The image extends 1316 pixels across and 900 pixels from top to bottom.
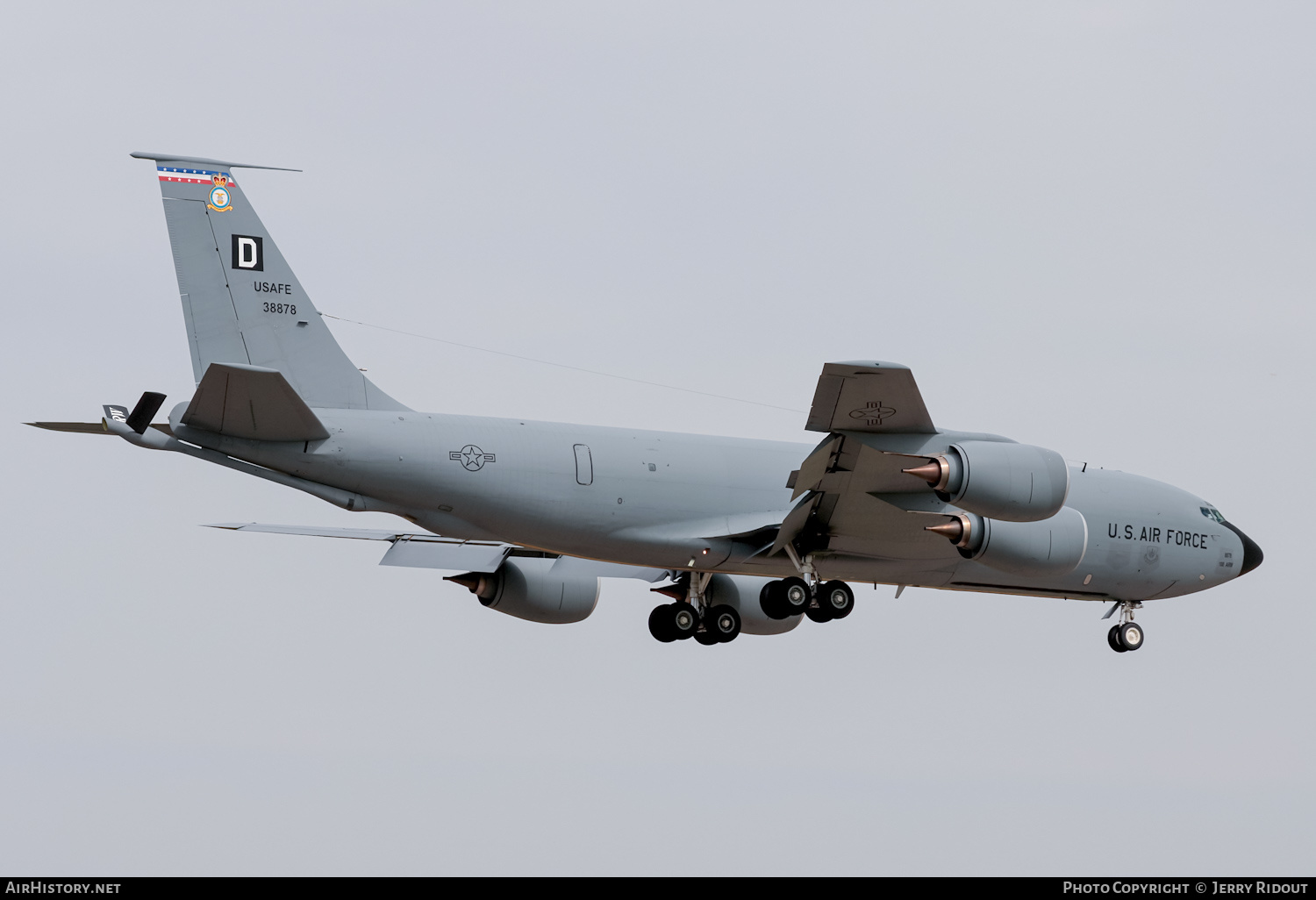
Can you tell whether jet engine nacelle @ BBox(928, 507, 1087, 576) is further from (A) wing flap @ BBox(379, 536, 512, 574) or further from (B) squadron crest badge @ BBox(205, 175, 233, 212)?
(B) squadron crest badge @ BBox(205, 175, 233, 212)

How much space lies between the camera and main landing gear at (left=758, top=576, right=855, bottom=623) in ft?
75.0

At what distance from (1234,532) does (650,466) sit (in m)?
10.8

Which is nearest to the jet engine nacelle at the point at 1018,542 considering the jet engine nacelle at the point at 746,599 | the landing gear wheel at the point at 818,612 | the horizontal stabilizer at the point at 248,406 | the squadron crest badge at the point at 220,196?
the landing gear wheel at the point at 818,612

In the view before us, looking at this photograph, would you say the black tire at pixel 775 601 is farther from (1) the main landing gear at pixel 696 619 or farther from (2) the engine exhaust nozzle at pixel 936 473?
(2) the engine exhaust nozzle at pixel 936 473

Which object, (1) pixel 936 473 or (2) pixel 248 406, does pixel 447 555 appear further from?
(1) pixel 936 473

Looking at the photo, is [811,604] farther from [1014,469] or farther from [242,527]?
[242,527]

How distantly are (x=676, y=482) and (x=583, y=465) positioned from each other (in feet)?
5.03

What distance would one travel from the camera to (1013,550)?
73.9 feet

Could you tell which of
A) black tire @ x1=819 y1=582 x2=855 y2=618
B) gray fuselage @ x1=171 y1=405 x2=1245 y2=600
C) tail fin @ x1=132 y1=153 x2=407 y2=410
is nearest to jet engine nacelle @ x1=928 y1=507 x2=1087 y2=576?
gray fuselage @ x1=171 y1=405 x2=1245 y2=600

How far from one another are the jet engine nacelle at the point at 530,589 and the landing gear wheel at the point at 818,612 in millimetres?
5523

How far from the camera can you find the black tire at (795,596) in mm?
22828

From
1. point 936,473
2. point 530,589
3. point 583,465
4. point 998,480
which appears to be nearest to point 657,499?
point 583,465
